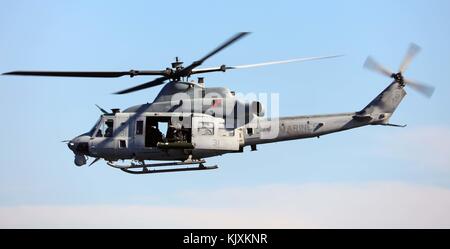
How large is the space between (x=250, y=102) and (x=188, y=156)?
2546mm

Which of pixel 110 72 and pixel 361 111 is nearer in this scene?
pixel 110 72

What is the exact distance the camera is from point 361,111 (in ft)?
74.6

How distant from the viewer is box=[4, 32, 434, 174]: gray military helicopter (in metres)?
21.8

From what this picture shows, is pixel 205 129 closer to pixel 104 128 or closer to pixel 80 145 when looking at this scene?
pixel 104 128

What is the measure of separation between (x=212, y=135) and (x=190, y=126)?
732mm

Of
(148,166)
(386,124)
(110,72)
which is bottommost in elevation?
(148,166)

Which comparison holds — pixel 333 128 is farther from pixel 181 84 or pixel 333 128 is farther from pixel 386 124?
pixel 181 84

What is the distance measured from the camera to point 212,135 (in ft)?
71.5

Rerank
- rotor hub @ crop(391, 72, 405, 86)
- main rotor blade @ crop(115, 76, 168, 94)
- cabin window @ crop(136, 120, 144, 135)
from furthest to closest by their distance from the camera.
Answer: rotor hub @ crop(391, 72, 405, 86) < main rotor blade @ crop(115, 76, 168, 94) < cabin window @ crop(136, 120, 144, 135)

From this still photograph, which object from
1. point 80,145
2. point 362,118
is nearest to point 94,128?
point 80,145

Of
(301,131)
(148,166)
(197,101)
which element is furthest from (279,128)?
(148,166)

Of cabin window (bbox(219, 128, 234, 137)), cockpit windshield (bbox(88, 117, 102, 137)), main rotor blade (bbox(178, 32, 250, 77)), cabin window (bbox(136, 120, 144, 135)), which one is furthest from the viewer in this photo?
cockpit windshield (bbox(88, 117, 102, 137))

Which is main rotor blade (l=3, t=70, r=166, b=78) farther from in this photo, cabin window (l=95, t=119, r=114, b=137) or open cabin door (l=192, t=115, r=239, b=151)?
open cabin door (l=192, t=115, r=239, b=151)

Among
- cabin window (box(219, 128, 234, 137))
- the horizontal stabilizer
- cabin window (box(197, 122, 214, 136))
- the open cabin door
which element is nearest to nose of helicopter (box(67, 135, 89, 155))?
the open cabin door
